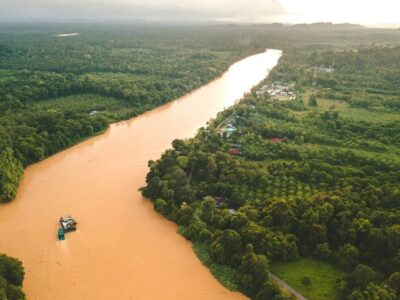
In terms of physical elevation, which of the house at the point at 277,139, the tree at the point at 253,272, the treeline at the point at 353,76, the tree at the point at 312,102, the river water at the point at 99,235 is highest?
the treeline at the point at 353,76

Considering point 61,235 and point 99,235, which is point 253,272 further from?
point 61,235

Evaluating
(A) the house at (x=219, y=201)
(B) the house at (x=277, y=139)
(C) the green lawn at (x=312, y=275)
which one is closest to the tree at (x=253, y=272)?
(C) the green lawn at (x=312, y=275)

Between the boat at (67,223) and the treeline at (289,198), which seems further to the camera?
the boat at (67,223)

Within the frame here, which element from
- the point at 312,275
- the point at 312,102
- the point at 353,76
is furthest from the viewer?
the point at 353,76

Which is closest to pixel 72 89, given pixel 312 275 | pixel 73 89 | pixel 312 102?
pixel 73 89

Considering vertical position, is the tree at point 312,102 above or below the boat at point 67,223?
above

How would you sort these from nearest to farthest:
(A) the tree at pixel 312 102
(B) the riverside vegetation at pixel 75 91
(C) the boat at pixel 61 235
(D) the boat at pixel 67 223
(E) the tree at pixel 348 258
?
1. (E) the tree at pixel 348 258
2. (C) the boat at pixel 61 235
3. (D) the boat at pixel 67 223
4. (B) the riverside vegetation at pixel 75 91
5. (A) the tree at pixel 312 102

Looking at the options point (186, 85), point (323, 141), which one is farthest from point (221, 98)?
point (323, 141)

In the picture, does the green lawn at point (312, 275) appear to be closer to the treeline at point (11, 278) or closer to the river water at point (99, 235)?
the river water at point (99, 235)
